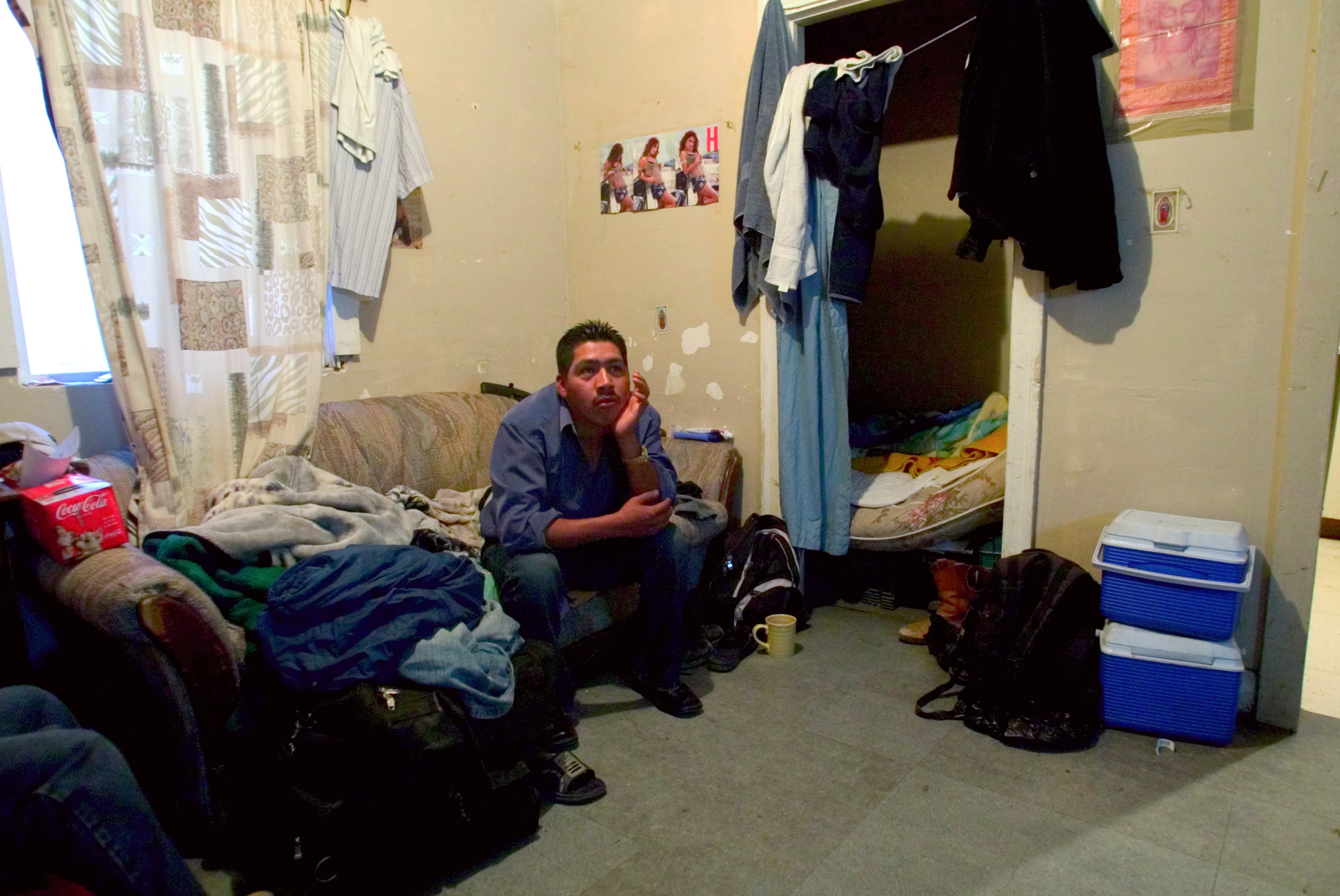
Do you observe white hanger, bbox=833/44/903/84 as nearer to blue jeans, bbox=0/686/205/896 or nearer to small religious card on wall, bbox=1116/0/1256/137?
small religious card on wall, bbox=1116/0/1256/137

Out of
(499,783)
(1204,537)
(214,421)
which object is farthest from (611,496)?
(1204,537)

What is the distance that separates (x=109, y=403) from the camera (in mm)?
2256

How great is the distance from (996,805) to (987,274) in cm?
261

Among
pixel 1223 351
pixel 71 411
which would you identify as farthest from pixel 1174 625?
pixel 71 411

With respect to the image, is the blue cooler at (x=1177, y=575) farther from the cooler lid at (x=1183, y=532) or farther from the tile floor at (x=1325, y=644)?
the tile floor at (x=1325, y=644)

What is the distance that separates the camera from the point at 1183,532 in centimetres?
213

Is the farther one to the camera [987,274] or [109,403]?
[987,274]

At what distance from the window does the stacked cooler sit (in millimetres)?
2702

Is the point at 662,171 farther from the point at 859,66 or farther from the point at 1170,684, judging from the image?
the point at 1170,684

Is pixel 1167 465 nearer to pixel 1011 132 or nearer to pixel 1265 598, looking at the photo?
pixel 1265 598

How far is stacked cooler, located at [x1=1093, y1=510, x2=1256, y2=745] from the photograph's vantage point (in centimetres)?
206

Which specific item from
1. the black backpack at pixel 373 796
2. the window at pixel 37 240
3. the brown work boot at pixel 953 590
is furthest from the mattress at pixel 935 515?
the window at pixel 37 240

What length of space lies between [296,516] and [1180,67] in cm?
255

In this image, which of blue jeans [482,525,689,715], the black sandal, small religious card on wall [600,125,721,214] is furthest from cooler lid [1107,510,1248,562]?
small religious card on wall [600,125,721,214]
